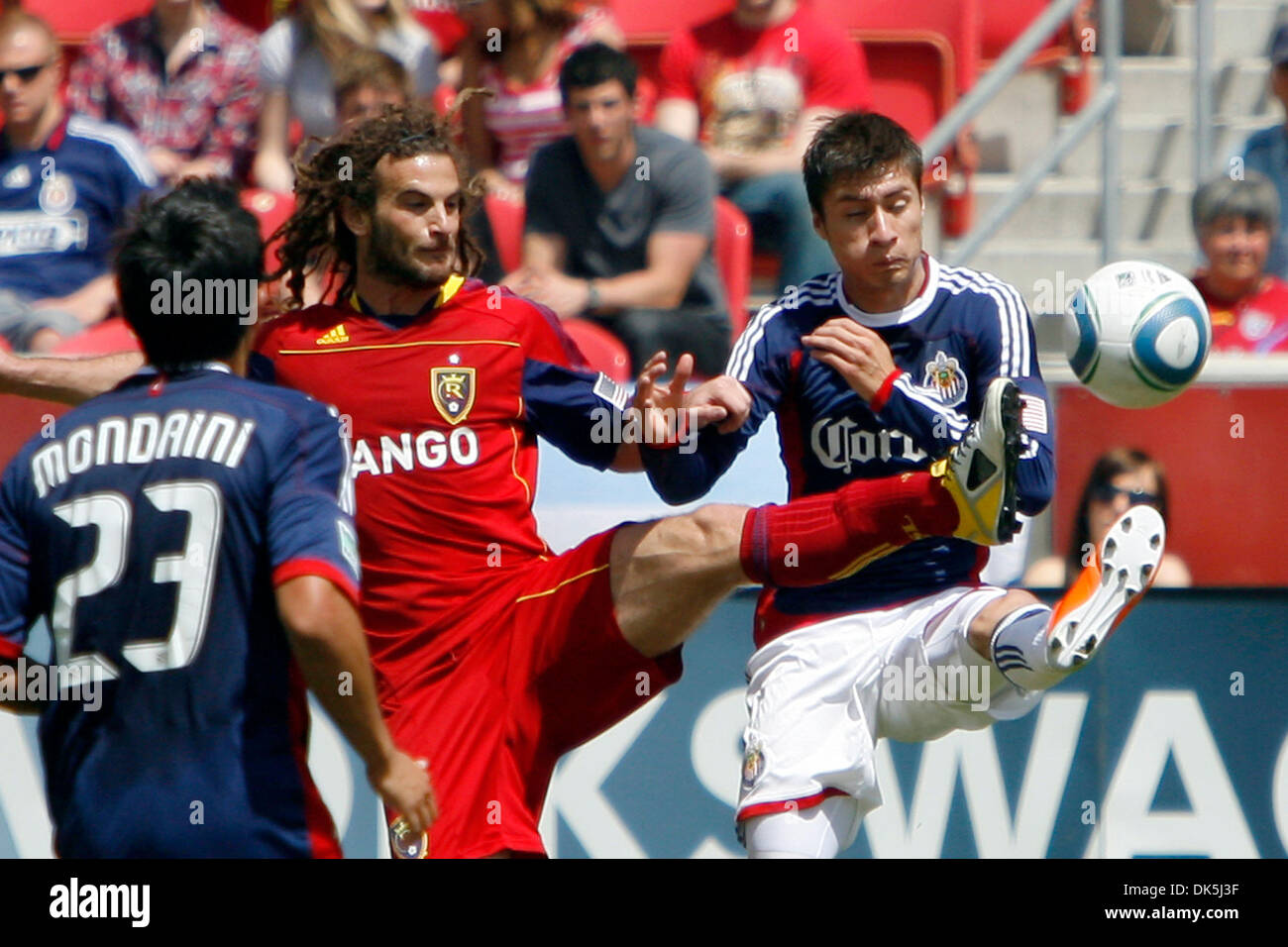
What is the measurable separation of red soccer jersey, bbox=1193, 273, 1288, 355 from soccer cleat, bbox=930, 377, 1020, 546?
275 cm

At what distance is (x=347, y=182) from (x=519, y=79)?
2886mm

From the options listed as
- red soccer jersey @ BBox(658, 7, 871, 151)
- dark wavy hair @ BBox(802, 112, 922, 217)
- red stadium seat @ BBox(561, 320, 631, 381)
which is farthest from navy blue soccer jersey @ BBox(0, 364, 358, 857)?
red soccer jersey @ BBox(658, 7, 871, 151)

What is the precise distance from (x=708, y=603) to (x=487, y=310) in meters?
0.93

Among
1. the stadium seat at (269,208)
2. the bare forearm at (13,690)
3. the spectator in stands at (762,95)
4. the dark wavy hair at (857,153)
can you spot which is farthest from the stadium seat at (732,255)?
the bare forearm at (13,690)

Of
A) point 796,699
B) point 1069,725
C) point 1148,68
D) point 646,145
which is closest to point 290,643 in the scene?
point 796,699

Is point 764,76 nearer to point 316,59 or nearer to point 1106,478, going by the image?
point 316,59

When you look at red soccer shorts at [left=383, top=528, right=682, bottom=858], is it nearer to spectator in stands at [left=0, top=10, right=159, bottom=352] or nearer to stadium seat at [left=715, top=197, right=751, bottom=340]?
stadium seat at [left=715, top=197, right=751, bottom=340]

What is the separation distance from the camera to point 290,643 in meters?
3.34

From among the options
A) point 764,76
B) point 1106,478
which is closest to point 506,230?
point 764,76

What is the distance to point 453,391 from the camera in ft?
14.6

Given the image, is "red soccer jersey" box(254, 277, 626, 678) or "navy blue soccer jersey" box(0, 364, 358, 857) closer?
"navy blue soccer jersey" box(0, 364, 358, 857)

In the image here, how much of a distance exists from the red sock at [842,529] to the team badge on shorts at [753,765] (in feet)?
1.71

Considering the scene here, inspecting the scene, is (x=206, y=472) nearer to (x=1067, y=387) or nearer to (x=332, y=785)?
(x=332, y=785)

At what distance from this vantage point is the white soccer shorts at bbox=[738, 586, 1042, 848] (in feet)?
14.5
